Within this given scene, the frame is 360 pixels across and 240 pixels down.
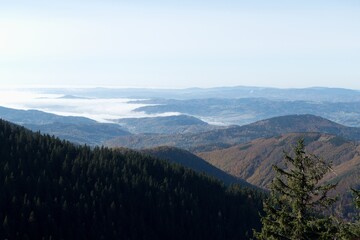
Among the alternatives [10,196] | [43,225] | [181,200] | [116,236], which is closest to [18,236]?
[43,225]

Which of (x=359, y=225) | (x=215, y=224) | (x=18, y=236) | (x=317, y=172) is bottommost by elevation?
(x=215, y=224)

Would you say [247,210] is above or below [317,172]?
below

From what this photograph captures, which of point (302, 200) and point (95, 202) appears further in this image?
point (95, 202)

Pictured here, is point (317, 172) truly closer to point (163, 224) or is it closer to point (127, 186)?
point (163, 224)

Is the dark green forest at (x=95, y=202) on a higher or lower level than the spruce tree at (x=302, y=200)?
lower

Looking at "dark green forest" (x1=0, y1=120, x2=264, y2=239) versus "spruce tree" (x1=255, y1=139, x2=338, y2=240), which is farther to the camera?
"dark green forest" (x1=0, y1=120, x2=264, y2=239)

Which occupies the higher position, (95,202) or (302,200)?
(302,200)

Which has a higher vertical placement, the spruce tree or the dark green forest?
the spruce tree

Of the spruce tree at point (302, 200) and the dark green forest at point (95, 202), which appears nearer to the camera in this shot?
the spruce tree at point (302, 200)
